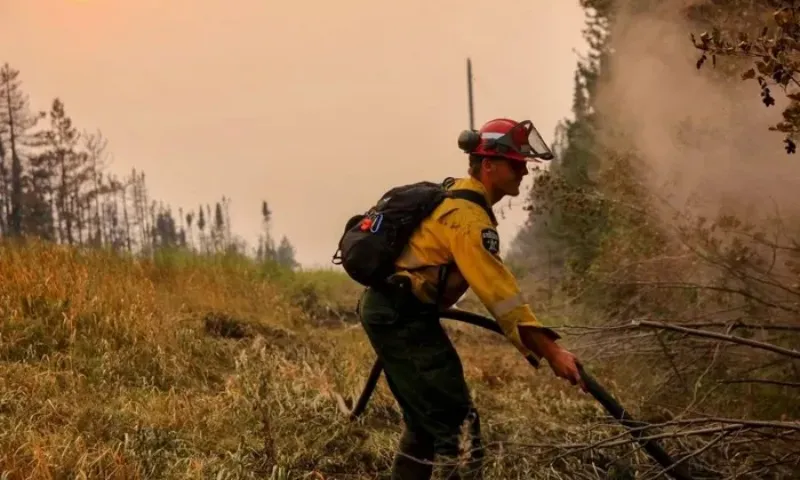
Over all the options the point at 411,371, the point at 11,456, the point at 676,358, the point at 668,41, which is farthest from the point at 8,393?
the point at 668,41

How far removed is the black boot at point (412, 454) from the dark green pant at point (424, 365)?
0.37 feet

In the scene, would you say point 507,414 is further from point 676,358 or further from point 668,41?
point 668,41

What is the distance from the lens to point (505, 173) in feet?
12.1

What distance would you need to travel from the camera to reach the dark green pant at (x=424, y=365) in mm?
3625

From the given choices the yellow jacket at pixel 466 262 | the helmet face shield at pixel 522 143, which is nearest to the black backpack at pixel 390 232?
the yellow jacket at pixel 466 262

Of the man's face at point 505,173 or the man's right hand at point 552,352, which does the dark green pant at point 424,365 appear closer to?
the man's right hand at point 552,352

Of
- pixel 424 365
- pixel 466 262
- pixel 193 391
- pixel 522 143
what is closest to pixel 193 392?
pixel 193 391

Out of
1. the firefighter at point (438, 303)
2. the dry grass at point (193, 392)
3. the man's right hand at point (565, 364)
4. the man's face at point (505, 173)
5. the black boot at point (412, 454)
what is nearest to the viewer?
the man's right hand at point (565, 364)

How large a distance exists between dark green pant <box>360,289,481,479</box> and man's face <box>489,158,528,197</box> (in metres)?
0.64

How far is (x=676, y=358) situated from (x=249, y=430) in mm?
2988

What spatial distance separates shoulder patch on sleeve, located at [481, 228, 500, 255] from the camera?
3.31 meters

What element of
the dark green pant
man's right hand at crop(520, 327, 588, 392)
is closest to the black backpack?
the dark green pant

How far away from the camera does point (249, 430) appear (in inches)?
192

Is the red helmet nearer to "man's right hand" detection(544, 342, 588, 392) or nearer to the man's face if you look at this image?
the man's face
